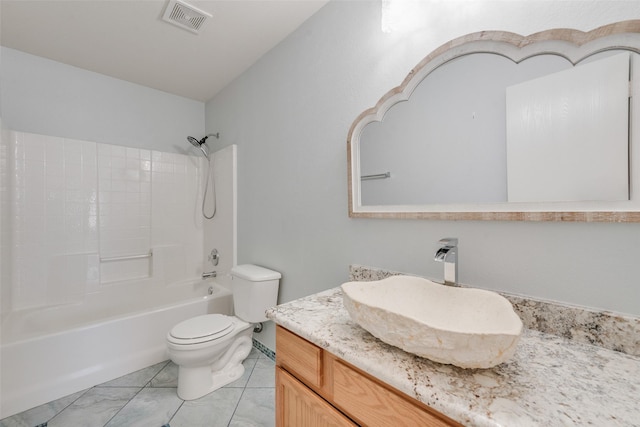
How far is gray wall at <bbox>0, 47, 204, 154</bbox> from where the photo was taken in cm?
195

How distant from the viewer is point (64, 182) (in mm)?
2105

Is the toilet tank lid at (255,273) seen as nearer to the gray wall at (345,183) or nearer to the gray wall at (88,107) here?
the gray wall at (345,183)

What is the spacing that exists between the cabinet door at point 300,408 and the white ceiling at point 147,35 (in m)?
1.91

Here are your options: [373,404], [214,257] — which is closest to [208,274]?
[214,257]

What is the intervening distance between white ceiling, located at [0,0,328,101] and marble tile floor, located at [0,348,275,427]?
236 centimetres

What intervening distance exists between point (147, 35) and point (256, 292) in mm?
1924

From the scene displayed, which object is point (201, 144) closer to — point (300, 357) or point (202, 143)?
point (202, 143)

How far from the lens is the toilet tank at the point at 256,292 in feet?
5.82

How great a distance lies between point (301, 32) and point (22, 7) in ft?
5.41

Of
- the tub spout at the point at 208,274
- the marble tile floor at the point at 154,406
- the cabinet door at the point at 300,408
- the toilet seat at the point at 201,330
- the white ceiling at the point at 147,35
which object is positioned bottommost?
the marble tile floor at the point at 154,406

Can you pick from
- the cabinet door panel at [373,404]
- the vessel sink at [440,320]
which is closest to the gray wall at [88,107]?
the vessel sink at [440,320]

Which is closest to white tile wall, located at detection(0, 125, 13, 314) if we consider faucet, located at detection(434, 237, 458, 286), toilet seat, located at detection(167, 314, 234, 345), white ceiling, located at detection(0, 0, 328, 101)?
white ceiling, located at detection(0, 0, 328, 101)

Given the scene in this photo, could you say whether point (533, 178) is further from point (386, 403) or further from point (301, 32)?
point (301, 32)

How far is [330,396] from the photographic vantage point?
765mm
